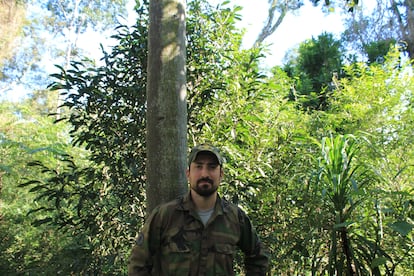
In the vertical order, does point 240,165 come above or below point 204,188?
above

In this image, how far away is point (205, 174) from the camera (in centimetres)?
164

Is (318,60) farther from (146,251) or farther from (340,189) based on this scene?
(146,251)

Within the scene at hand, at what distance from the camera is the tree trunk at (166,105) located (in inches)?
69.8

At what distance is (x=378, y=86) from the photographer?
4.15 meters

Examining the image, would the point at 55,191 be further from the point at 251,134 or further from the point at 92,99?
the point at 251,134

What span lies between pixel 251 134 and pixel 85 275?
1655 millimetres

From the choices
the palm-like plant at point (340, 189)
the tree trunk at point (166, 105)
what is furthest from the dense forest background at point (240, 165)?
the tree trunk at point (166, 105)

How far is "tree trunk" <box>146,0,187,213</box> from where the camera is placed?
1.77 meters

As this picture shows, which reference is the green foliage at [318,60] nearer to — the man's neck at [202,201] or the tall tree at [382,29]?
the tall tree at [382,29]

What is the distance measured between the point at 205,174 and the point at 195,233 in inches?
10.9

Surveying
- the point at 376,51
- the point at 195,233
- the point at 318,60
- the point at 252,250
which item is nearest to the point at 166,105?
the point at 195,233

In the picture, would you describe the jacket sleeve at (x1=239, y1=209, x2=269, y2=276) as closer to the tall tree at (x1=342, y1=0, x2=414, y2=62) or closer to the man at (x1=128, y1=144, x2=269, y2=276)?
the man at (x1=128, y1=144, x2=269, y2=276)

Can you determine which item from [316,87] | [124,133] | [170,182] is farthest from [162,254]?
[316,87]

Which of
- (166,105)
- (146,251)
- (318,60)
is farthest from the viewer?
(318,60)
